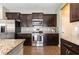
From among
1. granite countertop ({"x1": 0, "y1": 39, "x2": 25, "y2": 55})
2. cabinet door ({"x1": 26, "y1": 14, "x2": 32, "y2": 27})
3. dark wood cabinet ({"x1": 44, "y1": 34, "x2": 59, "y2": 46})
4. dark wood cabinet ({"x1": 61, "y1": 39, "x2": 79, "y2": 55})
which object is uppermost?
cabinet door ({"x1": 26, "y1": 14, "x2": 32, "y2": 27})

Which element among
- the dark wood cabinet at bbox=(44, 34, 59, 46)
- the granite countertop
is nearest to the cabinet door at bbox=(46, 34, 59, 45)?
the dark wood cabinet at bbox=(44, 34, 59, 46)

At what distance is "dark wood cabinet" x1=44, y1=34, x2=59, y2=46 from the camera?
26.0 ft

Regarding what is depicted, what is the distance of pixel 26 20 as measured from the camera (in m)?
8.34

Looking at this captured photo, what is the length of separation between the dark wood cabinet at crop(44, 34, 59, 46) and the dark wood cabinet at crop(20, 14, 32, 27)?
4.16ft

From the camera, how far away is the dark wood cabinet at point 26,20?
832 centimetres

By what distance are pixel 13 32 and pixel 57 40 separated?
2.50 meters

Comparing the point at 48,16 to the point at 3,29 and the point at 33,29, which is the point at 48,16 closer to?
the point at 33,29

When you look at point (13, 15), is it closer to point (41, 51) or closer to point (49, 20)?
point (49, 20)

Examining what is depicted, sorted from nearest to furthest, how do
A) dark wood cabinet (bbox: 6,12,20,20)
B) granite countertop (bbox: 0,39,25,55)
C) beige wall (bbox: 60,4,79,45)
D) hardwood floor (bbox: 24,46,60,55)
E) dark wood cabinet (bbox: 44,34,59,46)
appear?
granite countertop (bbox: 0,39,25,55), beige wall (bbox: 60,4,79,45), hardwood floor (bbox: 24,46,60,55), dark wood cabinet (bbox: 44,34,59,46), dark wood cabinet (bbox: 6,12,20,20)

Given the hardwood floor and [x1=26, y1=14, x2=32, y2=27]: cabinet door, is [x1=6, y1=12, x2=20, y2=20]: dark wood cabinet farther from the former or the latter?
the hardwood floor

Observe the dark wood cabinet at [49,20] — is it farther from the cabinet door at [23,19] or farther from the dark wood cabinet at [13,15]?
the dark wood cabinet at [13,15]

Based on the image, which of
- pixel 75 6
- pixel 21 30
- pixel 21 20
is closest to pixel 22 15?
pixel 21 20

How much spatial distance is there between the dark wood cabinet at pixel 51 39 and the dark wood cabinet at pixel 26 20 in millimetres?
1269

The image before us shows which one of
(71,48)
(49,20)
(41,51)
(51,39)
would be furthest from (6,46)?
(49,20)
